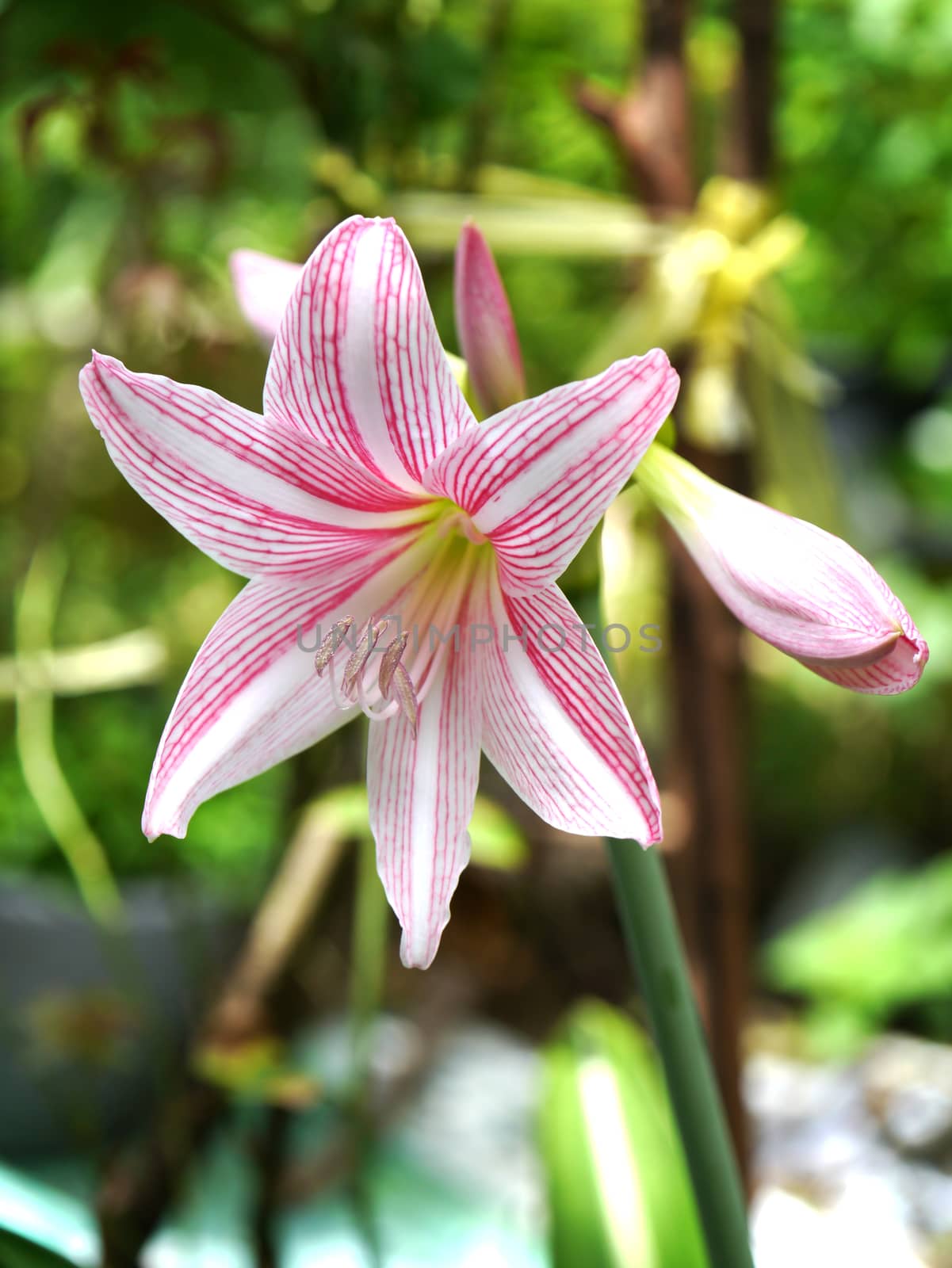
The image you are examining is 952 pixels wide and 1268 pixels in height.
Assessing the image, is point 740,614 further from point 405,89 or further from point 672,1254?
point 405,89

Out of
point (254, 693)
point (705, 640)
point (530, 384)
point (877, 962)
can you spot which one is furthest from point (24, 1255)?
point (877, 962)

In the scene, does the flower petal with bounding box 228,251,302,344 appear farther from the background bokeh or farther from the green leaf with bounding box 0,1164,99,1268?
the green leaf with bounding box 0,1164,99,1268

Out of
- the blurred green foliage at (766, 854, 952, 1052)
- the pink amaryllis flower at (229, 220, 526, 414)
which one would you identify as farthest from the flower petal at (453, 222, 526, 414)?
the blurred green foliage at (766, 854, 952, 1052)

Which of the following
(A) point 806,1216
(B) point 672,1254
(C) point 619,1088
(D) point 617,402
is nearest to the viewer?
(D) point 617,402

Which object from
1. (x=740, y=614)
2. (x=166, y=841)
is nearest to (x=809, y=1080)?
(x=166, y=841)

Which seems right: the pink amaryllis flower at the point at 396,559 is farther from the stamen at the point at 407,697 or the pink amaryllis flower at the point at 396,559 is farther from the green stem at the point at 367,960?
the green stem at the point at 367,960

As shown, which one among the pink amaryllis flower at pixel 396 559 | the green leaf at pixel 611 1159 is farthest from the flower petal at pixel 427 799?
the green leaf at pixel 611 1159
